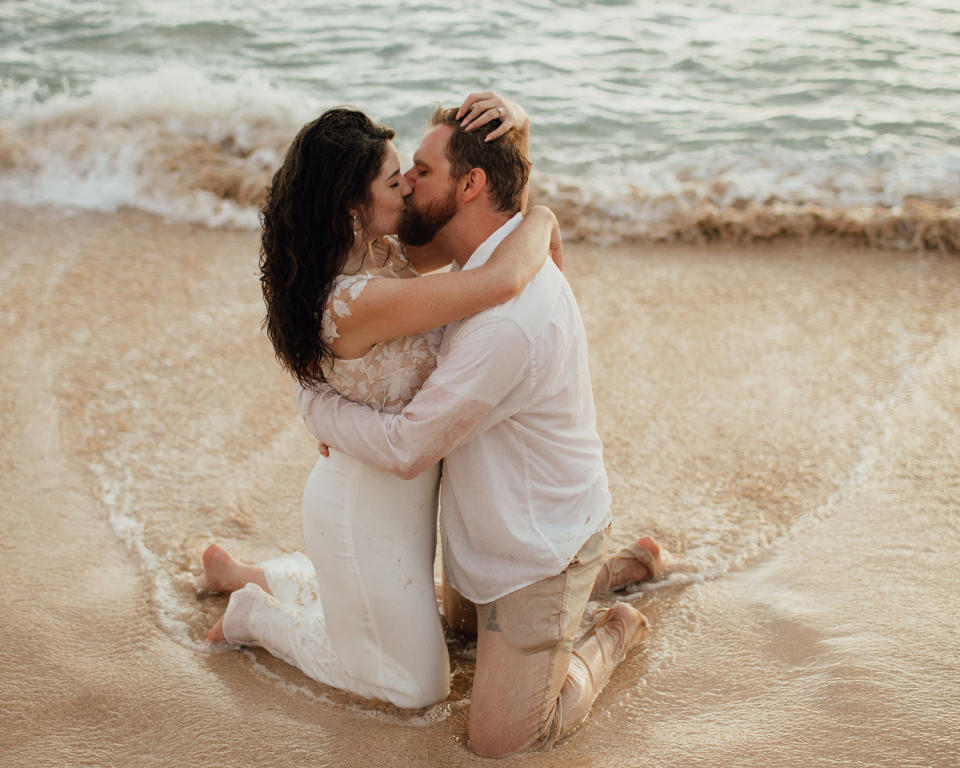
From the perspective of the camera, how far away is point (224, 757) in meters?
2.84

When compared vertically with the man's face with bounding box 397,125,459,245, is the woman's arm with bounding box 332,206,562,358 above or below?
below

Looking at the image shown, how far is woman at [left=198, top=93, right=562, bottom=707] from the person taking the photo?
2.75m

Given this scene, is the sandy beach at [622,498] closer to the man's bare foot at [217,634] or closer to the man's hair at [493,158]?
the man's bare foot at [217,634]

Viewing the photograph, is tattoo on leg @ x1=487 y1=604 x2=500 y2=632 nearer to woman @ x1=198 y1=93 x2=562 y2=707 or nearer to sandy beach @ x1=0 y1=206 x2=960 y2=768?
woman @ x1=198 y1=93 x2=562 y2=707

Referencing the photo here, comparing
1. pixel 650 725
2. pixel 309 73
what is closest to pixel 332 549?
pixel 650 725

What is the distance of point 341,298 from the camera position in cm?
278

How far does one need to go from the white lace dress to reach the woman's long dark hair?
0.17 meters

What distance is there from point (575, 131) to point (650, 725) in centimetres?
662

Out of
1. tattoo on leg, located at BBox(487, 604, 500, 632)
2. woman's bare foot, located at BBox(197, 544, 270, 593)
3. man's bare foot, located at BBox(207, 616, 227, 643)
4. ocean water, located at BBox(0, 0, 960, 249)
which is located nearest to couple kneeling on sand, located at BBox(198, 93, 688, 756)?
tattoo on leg, located at BBox(487, 604, 500, 632)

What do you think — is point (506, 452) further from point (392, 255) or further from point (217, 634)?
point (217, 634)

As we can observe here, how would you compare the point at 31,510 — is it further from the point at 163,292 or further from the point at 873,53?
the point at 873,53

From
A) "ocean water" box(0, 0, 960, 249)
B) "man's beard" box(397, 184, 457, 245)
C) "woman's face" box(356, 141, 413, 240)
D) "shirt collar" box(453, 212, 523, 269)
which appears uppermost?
"woman's face" box(356, 141, 413, 240)

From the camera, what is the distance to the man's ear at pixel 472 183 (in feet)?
9.70

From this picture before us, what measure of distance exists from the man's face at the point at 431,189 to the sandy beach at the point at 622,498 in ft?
4.86
